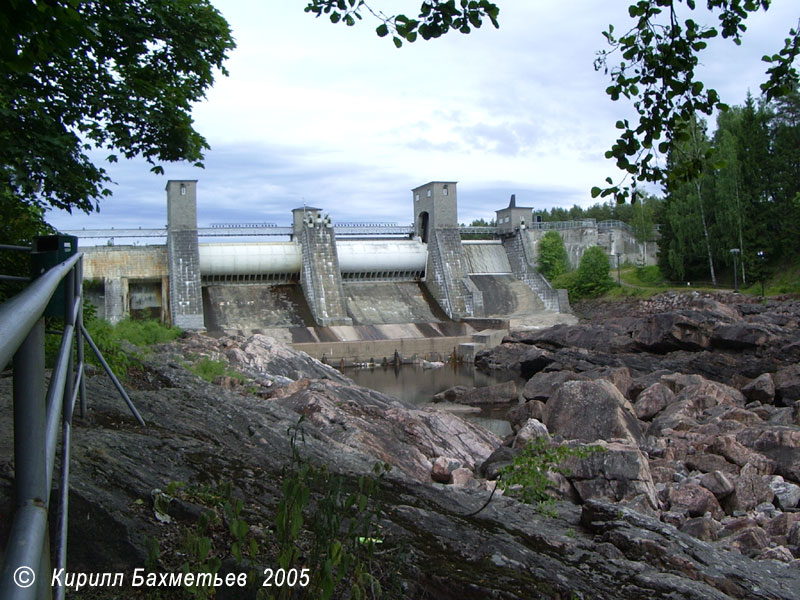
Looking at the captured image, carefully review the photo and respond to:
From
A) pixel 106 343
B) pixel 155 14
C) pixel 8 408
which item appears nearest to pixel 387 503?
pixel 8 408

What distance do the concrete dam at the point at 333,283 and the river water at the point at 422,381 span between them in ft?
7.15

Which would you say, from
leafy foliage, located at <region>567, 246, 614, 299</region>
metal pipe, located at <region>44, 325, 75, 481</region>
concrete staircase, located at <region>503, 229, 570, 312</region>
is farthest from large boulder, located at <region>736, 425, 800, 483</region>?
leafy foliage, located at <region>567, 246, 614, 299</region>

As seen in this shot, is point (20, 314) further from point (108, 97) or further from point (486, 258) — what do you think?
point (486, 258)

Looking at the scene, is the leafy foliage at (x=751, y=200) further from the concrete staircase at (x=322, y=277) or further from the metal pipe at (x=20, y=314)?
the metal pipe at (x=20, y=314)

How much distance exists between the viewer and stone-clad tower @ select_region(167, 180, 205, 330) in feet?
106

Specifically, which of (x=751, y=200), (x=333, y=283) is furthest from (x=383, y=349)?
(x=751, y=200)

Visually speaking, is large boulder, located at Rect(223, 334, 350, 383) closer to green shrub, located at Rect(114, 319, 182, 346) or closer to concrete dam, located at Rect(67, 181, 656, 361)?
green shrub, located at Rect(114, 319, 182, 346)

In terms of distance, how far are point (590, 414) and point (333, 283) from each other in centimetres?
2364

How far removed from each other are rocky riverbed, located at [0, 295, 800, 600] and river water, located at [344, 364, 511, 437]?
2.79 metres

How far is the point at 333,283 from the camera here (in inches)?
1390

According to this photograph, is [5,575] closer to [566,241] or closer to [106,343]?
[106,343]

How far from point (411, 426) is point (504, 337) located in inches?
908

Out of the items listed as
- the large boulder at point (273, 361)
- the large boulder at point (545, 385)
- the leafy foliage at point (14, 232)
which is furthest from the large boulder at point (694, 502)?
the large boulder at point (273, 361)

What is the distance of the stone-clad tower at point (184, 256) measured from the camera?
32312mm
